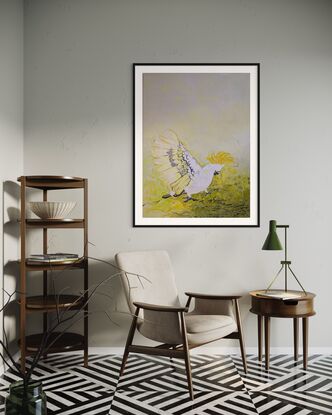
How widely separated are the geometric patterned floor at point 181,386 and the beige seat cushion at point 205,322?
372 mm

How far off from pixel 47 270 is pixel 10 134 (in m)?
1.06

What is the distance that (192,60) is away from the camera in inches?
150

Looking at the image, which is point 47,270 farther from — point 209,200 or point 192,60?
point 192,60

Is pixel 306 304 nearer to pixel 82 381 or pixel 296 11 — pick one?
pixel 82 381

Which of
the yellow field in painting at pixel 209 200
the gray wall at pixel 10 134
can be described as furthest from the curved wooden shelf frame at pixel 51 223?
the yellow field in painting at pixel 209 200

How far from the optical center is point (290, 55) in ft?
12.5

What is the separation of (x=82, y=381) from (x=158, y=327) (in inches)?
25.5

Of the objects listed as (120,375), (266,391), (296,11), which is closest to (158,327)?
(120,375)

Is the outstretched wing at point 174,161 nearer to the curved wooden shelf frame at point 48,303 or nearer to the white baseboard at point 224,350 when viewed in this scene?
the curved wooden shelf frame at point 48,303

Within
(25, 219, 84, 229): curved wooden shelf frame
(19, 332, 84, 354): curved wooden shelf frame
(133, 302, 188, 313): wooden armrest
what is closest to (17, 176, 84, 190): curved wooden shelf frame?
(25, 219, 84, 229): curved wooden shelf frame

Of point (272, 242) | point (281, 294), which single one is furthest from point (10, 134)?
point (281, 294)

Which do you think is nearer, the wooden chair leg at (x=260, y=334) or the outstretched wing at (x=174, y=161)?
the wooden chair leg at (x=260, y=334)

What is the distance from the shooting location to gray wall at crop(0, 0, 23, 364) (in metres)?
3.37

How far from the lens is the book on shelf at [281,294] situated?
3320mm
